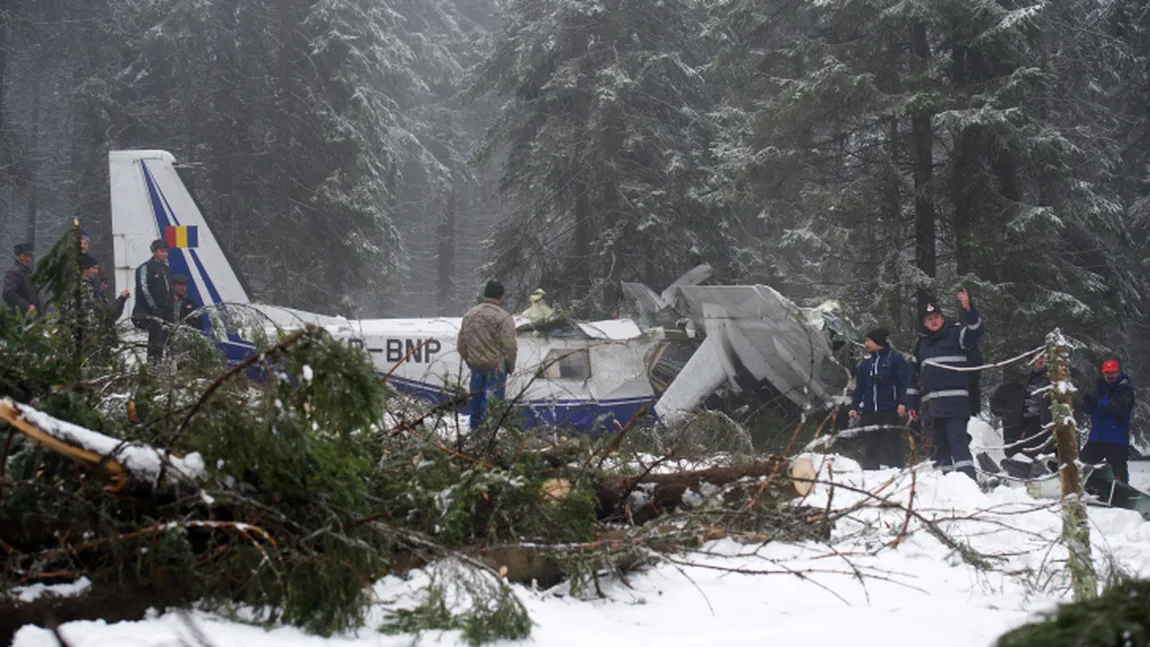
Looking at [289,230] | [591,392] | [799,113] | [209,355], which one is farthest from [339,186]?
[209,355]

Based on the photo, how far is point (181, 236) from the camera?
12602 millimetres

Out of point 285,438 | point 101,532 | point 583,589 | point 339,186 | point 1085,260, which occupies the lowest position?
point 583,589

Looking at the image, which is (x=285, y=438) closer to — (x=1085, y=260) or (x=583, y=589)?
(x=583, y=589)

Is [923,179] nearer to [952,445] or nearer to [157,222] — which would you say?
[952,445]

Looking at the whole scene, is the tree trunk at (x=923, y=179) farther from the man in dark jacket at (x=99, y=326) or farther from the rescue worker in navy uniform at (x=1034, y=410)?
the man in dark jacket at (x=99, y=326)

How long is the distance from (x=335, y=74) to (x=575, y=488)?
19.4m

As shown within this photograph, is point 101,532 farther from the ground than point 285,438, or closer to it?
closer to it

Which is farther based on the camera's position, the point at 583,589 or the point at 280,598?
the point at 583,589

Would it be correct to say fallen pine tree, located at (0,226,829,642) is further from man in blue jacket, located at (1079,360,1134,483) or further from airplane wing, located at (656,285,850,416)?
airplane wing, located at (656,285,850,416)

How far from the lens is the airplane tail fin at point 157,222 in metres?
12.5

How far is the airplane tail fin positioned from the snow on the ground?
964 centimetres

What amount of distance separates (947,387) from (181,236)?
30.6 feet

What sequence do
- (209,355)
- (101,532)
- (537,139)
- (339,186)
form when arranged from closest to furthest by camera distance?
1. (101,532)
2. (209,355)
3. (537,139)
4. (339,186)

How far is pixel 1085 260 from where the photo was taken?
50.3 ft
